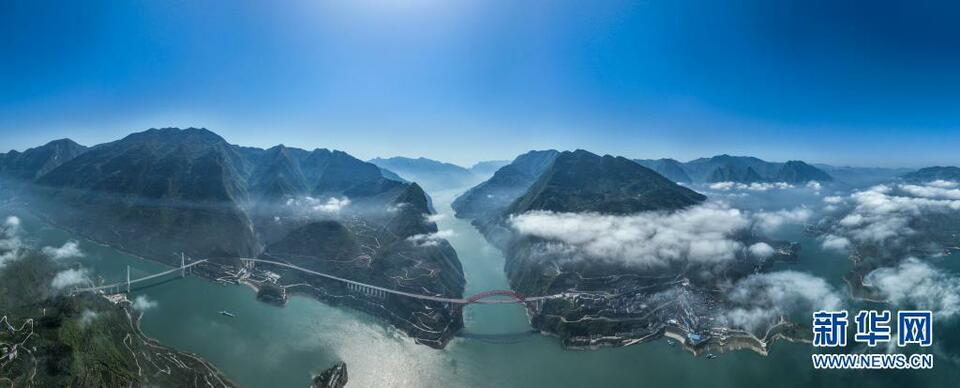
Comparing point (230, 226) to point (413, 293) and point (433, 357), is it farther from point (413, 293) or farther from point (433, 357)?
point (433, 357)

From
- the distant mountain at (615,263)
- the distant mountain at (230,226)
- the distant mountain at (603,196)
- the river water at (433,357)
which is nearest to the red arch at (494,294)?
the distant mountain at (615,263)

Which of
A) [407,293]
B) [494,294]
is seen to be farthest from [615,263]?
[407,293]

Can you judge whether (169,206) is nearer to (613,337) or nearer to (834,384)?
(613,337)

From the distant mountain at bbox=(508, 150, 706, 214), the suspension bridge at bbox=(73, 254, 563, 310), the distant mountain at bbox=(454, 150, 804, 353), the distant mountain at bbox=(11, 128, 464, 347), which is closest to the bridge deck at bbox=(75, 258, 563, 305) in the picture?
the suspension bridge at bbox=(73, 254, 563, 310)

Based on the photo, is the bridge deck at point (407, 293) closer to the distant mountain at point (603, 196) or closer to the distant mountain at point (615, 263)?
the distant mountain at point (615, 263)

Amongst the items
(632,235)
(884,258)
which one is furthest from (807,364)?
(884,258)

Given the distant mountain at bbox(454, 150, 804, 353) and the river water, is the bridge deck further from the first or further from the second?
the distant mountain at bbox(454, 150, 804, 353)
